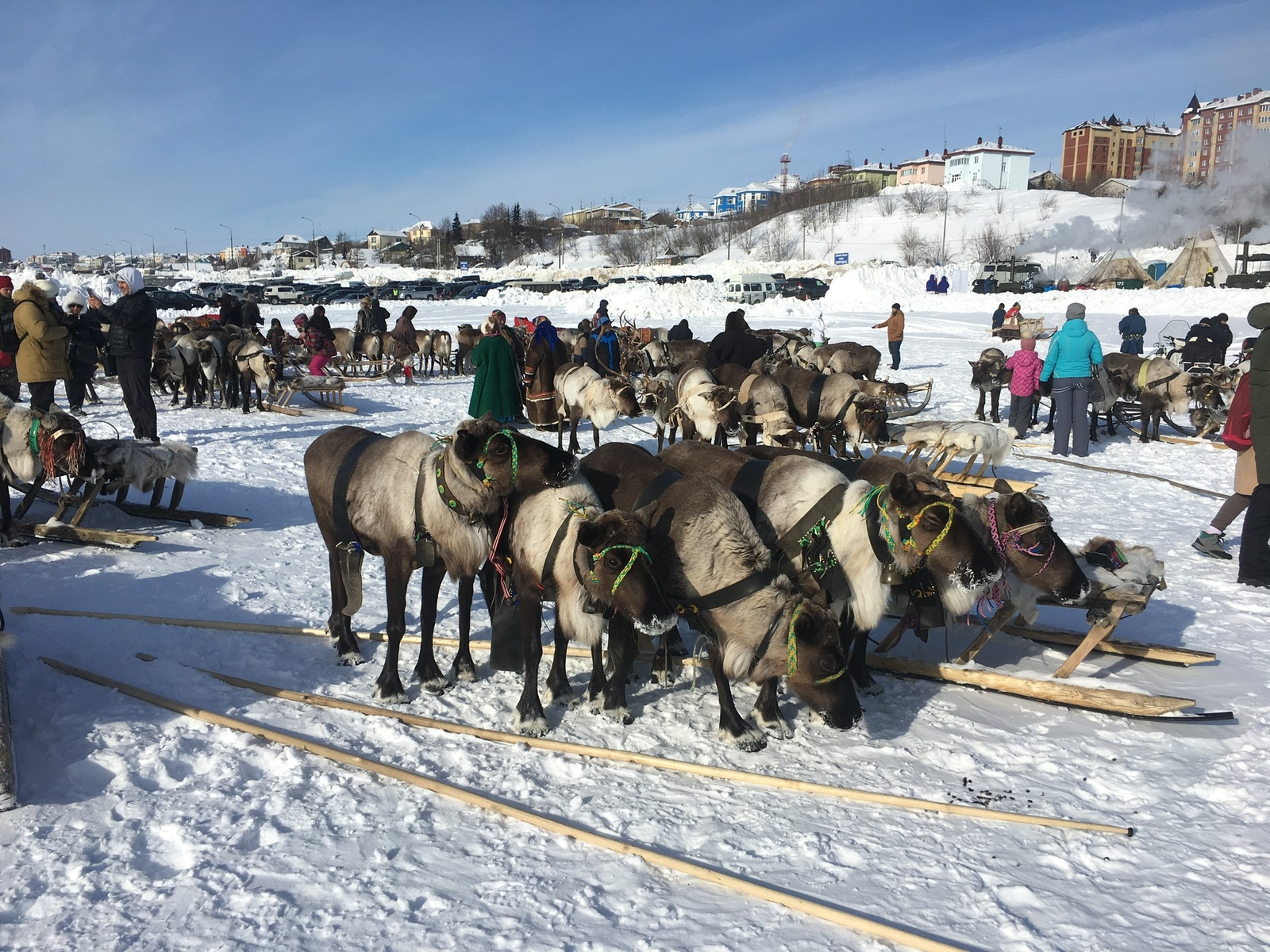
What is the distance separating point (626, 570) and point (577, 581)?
38 centimetres

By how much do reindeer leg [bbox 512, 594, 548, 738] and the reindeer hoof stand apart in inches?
35.4

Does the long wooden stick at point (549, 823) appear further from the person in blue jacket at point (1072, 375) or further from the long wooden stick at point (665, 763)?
the person in blue jacket at point (1072, 375)

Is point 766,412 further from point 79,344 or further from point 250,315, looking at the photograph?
point 250,315

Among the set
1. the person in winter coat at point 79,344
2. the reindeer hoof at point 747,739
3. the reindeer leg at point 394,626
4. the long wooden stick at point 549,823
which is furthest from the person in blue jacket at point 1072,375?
the person in winter coat at point 79,344

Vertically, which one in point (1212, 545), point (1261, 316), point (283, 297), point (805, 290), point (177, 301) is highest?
point (283, 297)

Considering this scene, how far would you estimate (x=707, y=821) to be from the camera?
11.0 feet

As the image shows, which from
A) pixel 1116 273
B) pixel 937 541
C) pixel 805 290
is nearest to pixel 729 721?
pixel 937 541

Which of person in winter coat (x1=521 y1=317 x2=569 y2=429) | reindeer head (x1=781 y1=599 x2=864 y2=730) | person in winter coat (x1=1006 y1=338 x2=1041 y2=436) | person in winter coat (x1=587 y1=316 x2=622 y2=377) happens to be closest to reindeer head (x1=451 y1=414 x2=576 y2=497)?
reindeer head (x1=781 y1=599 x2=864 y2=730)

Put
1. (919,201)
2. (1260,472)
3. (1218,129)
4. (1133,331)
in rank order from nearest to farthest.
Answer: (1260,472) < (1133,331) < (1218,129) < (919,201)

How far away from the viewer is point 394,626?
4.43 m

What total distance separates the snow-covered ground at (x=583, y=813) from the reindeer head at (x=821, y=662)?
0.27 metres

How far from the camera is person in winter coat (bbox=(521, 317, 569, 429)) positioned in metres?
12.9

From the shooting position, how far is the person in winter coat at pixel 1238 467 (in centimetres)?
652

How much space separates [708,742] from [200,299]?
47165 millimetres
